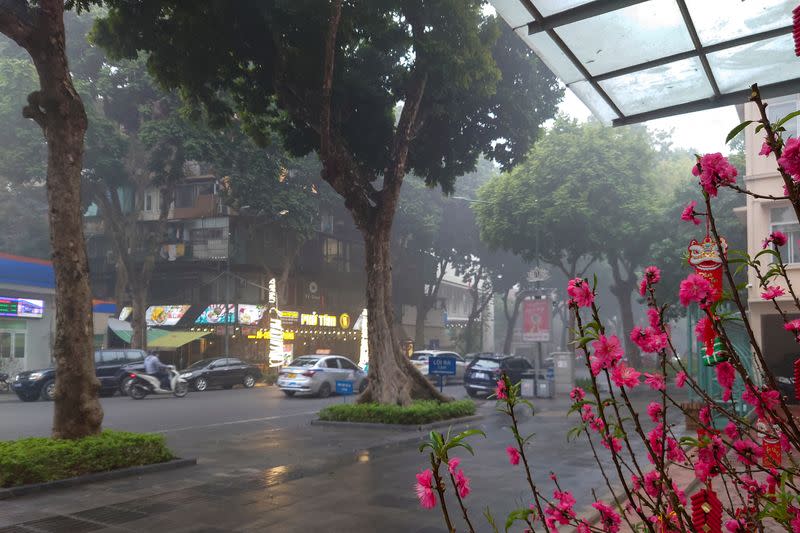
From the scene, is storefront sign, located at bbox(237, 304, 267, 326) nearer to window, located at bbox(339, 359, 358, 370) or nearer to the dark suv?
the dark suv

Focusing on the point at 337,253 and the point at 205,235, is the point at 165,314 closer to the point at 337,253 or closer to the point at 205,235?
the point at 205,235

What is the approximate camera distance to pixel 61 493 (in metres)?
8.47

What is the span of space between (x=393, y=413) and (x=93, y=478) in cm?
776

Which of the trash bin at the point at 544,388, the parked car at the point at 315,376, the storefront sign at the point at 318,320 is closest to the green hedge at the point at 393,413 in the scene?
the parked car at the point at 315,376

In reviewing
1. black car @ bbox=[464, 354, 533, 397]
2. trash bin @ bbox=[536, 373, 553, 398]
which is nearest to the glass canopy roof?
black car @ bbox=[464, 354, 533, 397]

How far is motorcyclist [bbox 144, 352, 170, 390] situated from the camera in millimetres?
24609

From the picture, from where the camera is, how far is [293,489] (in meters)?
8.89

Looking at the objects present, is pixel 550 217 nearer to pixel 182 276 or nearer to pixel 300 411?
pixel 300 411

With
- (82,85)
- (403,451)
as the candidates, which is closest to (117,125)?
(82,85)

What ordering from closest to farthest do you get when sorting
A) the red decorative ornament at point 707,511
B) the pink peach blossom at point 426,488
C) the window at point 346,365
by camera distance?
the red decorative ornament at point 707,511 < the pink peach blossom at point 426,488 < the window at point 346,365

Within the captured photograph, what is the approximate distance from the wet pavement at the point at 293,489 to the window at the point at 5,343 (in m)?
20.4

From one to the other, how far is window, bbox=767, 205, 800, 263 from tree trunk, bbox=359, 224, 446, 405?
11593 millimetres

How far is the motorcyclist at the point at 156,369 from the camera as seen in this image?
24.6 metres

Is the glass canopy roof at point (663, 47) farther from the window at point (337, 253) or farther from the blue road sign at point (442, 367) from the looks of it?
the window at point (337, 253)
